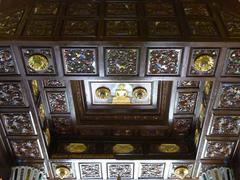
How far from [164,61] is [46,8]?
2.47 meters

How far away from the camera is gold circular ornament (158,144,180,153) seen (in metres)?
9.14

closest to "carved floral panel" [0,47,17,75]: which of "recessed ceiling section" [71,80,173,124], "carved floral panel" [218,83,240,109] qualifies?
"recessed ceiling section" [71,80,173,124]

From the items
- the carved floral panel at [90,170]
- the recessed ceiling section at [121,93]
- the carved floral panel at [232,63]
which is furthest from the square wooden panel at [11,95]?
the carved floral panel at [232,63]

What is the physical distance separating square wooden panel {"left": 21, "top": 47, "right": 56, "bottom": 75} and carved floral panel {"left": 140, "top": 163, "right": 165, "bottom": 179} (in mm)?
3307

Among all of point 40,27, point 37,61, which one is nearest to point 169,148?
point 37,61

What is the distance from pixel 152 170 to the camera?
9.20 m

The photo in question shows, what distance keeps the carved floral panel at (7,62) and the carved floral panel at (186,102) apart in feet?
11.1

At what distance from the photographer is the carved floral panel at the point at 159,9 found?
7539 millimetres

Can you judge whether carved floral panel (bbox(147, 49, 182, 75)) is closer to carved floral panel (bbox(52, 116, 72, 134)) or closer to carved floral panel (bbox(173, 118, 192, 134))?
carved floral panel (bbox(173, 118, 192, 134))

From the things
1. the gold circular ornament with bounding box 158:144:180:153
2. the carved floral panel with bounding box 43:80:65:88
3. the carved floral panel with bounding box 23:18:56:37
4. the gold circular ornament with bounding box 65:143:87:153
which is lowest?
the gold circular ornament with bounding box 158:144:180:153

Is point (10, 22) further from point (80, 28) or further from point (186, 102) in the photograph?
point (186, 102)

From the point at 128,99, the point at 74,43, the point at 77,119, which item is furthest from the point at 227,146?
the point at 74,43

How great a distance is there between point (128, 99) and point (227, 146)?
236 cm

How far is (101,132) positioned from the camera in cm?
936
